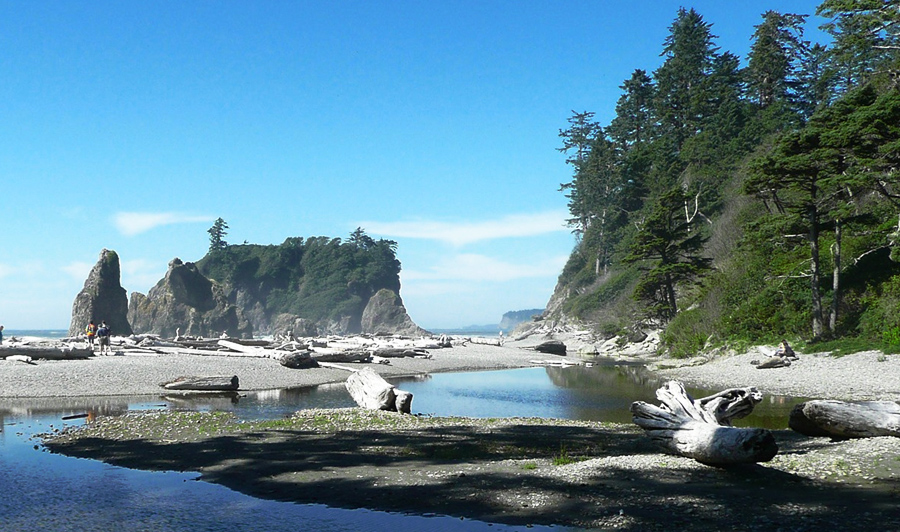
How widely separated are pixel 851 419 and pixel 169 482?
13682mm

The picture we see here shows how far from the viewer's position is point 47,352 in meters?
32.1

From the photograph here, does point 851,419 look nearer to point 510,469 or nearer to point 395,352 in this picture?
point 510,469

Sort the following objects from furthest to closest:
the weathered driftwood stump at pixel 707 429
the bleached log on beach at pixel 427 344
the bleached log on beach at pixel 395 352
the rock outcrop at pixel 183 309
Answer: the rock outcrop at pixel 183 309
the bleached log on beach at pixel 427 344
the bleached log on beach at pixel 395 352
the weathered driftwood stump at pixel 707 429

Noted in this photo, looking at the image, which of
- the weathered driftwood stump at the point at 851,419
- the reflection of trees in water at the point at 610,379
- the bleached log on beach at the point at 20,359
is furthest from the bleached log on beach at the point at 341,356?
the weathered driftwood stump at the point at 851,419

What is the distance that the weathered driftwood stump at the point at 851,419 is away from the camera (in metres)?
13.4

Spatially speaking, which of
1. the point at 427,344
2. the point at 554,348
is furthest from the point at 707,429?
the point at 554,348

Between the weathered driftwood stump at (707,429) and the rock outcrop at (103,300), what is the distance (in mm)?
82089

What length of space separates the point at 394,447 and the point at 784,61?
84439 millimetres

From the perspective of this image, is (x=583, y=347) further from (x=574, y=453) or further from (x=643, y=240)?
(x=574, y=453)

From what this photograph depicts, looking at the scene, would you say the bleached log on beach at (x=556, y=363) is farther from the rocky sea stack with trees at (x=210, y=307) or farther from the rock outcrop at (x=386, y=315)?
the rock outcrop at (x=386, y=315)

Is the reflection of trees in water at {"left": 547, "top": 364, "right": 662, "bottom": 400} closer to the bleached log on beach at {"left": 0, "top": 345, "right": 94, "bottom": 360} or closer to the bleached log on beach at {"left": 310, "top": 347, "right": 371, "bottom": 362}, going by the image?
the bleached log on beach at {"left": 310, "top": 347, "right": 371, "bottom": 362}

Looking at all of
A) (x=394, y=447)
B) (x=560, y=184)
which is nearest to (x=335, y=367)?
(x=394, y=447)

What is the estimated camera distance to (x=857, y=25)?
122 ft

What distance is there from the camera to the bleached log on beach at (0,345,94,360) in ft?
102
